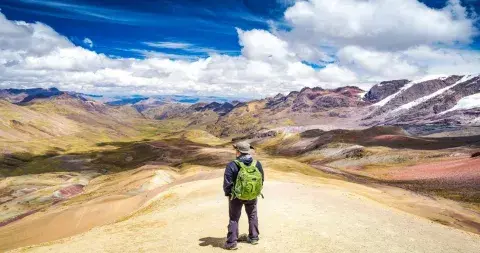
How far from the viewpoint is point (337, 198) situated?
97.3 ft

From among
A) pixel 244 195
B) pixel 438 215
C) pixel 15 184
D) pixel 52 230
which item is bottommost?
pixel 15 184

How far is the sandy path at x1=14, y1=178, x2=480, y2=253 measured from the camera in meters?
16.9

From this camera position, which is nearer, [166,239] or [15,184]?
[166,239]

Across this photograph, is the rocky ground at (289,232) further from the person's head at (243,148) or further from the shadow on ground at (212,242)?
the person's head at (243,148)

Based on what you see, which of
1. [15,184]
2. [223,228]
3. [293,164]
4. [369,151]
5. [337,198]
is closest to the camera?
[223,228]

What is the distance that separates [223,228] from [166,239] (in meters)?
2.97

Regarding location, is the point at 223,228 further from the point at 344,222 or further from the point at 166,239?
the point at 344,222

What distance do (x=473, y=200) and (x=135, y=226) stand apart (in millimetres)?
57805

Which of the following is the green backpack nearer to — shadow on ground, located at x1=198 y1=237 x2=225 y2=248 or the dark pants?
the dark pants

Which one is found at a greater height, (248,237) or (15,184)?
(248,237)

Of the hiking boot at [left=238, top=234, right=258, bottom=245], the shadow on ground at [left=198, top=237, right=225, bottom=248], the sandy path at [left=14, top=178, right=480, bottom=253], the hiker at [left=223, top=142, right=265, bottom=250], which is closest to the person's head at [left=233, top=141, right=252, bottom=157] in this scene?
the hiker at [left=223, top=142, right=265, bottom=250]

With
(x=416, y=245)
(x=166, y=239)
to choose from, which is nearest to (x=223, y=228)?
(x=166, y=239)

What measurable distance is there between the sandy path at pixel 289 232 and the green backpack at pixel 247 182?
90.4 inches

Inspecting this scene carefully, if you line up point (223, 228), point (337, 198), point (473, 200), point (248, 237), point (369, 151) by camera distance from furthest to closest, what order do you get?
point (369, 151) < point (473, 200) < point (337, 198) < point (223, 228) < point (248, 237)
